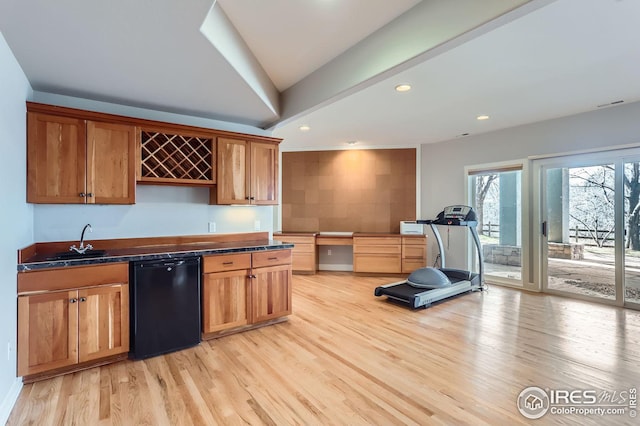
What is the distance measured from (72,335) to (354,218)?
16.4ft

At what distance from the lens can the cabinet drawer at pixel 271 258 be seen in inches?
131

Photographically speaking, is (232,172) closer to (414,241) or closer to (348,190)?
(348,190)

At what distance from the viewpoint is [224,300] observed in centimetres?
311

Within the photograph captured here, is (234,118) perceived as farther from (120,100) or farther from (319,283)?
(319,283)

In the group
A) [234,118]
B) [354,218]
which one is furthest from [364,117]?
[354,218]

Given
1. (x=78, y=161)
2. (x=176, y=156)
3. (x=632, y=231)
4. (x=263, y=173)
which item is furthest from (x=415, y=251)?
(x=78, y=161)

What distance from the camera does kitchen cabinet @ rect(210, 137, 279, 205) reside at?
135 inches

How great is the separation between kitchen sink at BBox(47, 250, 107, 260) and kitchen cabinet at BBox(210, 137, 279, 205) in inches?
46.6

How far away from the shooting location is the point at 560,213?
15.5 ft

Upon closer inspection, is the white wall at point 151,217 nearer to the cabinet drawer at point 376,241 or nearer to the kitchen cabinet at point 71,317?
the kitchen cabinet at point 71,317

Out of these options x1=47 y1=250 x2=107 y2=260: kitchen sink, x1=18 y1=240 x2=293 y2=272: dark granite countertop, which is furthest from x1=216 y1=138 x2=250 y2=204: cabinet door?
x1=47 y1=250 x2=107 y2=260: kitchen sink

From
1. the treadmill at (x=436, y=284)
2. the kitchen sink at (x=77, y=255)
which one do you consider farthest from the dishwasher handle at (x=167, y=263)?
the treadmill at (x=436, y=284)

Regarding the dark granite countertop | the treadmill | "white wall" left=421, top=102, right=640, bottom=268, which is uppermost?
"white wall" left=421, top=102, right=640, bottom=268

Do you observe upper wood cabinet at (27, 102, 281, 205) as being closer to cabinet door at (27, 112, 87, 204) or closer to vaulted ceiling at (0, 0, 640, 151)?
cabinet door at (27, 112, 87, 204)
